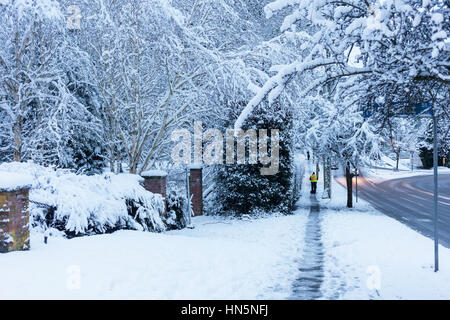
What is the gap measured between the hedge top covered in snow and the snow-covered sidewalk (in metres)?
0.92

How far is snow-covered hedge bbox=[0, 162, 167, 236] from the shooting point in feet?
27.2

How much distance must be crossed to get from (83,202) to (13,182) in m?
2.68

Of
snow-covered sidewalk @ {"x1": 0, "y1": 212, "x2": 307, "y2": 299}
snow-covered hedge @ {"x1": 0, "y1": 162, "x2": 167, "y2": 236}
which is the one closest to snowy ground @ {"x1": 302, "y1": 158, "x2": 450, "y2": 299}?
snow-covered sidewalk @ {"x1": 0, "y1": 212, "x2": 307, "y2": 299}

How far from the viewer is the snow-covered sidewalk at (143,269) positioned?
5.32 m

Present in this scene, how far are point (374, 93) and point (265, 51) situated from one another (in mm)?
8547

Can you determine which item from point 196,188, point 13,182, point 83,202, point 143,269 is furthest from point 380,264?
point 196,188

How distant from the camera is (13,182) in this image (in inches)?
239

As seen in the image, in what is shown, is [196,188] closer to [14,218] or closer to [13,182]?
[14,218]

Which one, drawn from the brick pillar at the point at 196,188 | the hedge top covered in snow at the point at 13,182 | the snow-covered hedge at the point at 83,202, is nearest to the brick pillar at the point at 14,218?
the hedge top covered in snow at the point at 13,182

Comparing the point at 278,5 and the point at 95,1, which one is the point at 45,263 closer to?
the point at 278,5

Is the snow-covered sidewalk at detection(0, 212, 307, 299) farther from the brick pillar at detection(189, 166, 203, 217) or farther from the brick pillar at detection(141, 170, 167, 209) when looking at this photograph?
the brick pillar at detection(189, 166, 203, 217)

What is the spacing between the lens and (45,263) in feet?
19.5

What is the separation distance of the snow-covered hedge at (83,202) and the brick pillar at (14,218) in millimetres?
1512

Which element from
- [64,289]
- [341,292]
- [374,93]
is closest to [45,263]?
[64,289]
